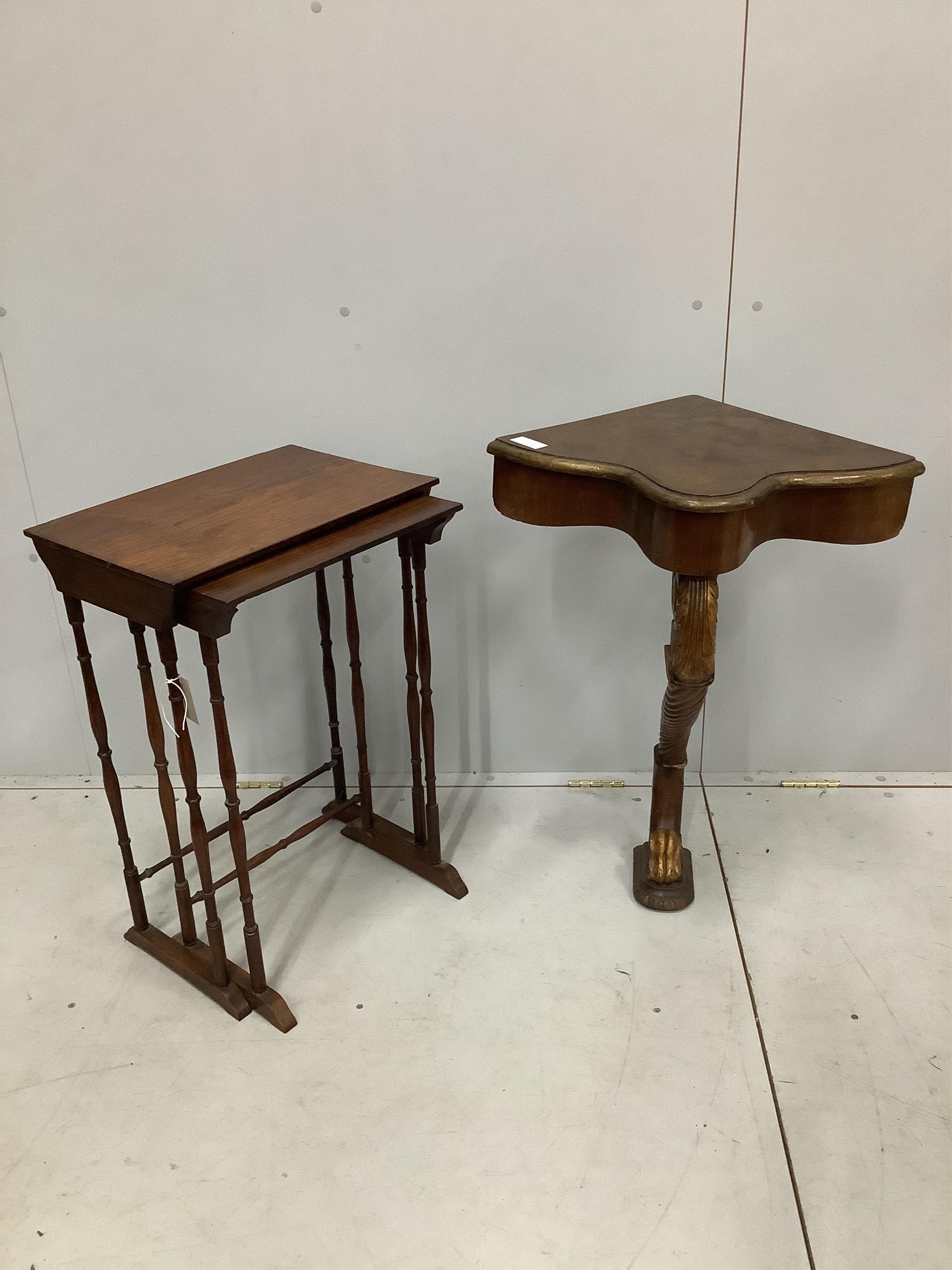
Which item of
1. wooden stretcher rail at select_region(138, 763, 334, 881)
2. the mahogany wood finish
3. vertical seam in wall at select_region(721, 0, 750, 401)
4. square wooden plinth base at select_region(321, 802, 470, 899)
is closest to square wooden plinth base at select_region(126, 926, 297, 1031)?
wooden stretcher rail at select_region(138, 763, 334, 881)

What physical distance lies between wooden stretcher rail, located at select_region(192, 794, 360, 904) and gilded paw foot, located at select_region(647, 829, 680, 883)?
0.69 metres

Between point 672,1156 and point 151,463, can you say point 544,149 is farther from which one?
point 672,1156

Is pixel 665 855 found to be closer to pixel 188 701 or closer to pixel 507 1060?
pixel 507 1060

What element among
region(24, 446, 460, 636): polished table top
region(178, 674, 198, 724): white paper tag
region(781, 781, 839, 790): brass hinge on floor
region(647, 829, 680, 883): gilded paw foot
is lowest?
region(781, 781, 839, 790): brass hinge on floor

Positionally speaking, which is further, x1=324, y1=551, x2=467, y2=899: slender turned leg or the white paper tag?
x1=324, y1=551, x2=467, y2=899: slender turned leg

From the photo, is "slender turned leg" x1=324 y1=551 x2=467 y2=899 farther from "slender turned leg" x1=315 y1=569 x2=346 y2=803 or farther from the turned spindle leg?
the turned spindle leg

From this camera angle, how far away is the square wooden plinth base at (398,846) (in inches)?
88.5

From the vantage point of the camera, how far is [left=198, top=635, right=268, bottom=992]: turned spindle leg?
5.50 ft

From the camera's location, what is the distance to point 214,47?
2.05 meters

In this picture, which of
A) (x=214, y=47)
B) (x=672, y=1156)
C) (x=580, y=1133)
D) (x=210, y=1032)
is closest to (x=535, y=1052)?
(x=580, y=1133)

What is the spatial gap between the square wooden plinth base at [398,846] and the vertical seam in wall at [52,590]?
2.26 feet

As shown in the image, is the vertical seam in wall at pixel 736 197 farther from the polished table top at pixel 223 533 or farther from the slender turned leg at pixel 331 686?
the slender turned leg at pixel 331 686

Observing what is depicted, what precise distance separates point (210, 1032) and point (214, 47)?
191 cm

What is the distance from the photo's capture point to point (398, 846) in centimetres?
237
